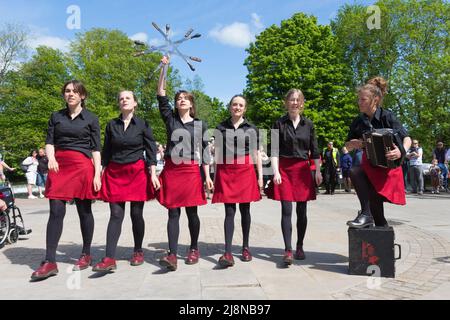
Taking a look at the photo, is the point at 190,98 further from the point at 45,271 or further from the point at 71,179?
the point at 45,271

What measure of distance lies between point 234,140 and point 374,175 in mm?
1591

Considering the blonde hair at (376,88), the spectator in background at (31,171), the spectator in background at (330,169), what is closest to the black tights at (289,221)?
the blonde hair at (376,88)

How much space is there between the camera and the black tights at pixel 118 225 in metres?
4.55

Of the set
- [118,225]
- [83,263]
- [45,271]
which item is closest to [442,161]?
[118,225]

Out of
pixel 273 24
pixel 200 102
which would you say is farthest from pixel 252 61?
pixel 200 102

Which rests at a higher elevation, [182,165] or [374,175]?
[182,165]

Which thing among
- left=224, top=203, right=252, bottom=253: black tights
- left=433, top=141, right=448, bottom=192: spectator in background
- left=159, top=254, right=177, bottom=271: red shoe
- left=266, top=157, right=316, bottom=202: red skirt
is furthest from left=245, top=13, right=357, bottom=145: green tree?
left=159, top=254, right=177, bottom=271: red shoe

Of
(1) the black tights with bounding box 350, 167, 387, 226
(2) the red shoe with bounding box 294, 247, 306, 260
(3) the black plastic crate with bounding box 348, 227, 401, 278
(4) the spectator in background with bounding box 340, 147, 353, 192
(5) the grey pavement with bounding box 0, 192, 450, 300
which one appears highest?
(4) the spectator in background with bounding box 340, 147, 353, 192

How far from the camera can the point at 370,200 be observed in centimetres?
453

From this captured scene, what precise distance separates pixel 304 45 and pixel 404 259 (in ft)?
96.9

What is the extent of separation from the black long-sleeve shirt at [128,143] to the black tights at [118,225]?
0.51 meters

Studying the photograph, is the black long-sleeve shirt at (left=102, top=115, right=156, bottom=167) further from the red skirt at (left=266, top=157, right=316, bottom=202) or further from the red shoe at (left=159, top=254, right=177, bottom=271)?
the red skirt at (left=266, top=157, right=316, bottom=202)

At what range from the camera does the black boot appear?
4365mm

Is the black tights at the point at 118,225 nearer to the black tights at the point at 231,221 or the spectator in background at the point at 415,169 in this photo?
the black tights at the point at 231,221
